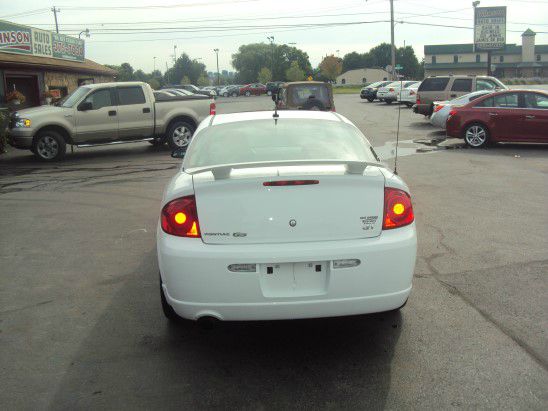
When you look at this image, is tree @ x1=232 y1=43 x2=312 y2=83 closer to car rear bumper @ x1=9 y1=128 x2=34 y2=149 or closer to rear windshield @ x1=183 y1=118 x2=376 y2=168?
car rear bumper @ x1=9 y1=128 x2=34 y2=149

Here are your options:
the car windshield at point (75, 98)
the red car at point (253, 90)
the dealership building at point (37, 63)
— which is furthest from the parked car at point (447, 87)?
the red car at point (253, 90)

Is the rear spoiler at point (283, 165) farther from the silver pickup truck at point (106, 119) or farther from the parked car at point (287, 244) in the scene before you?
the silver pickup truck at point (106, 119)

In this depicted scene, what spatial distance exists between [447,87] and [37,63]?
57.9ft

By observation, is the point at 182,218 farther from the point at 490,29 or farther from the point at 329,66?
the point at 329,66

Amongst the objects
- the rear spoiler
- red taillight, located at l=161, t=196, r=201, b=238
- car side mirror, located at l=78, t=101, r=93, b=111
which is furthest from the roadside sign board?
red taillight, located at l=161, t=196, r=201, b=238

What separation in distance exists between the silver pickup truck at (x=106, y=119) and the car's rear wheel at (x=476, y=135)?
6963 mm

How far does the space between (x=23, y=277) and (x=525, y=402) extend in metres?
4.58

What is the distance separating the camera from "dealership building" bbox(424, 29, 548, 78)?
107m

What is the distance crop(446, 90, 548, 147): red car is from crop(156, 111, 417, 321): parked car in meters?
11.9

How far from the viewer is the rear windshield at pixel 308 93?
15.1 meters

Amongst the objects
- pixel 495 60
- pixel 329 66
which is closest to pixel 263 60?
pixel 329 66

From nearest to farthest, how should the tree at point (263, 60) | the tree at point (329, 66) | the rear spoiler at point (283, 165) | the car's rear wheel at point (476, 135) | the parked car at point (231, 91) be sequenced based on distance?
the rear spoiler at point (283, 165), the car's rear wheel at point (476, 135), the parked car at point (231, 91), the tree at point (329, 66), the tree at point (263, 60)

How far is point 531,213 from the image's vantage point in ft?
25.5

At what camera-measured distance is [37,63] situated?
1010 inches
